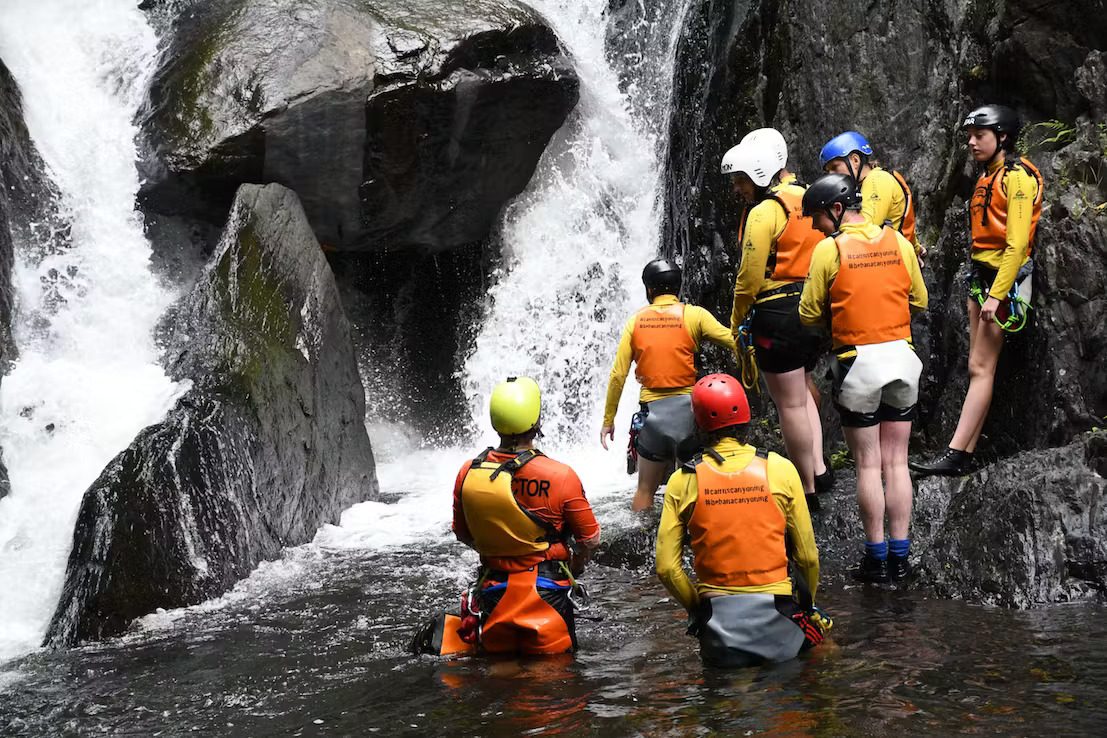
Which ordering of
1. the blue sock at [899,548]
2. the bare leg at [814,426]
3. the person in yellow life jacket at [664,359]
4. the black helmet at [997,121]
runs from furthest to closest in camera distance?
the person in yellow life jacket at [664,359], the bare leg at [814,426], the black helmet at [997,121], the blue sock at [899,548]

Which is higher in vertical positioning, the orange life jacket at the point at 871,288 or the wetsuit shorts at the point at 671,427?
the orange life jacket at the point at 871,288

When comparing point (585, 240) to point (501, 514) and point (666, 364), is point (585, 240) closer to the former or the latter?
point (666, 364)

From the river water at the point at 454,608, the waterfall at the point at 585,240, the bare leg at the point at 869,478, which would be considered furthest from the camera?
the waterfall at the point at 585,240

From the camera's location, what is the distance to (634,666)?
4984 millimetres

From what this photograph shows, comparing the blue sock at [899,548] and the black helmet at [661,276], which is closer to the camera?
the blue sock at [899,548]

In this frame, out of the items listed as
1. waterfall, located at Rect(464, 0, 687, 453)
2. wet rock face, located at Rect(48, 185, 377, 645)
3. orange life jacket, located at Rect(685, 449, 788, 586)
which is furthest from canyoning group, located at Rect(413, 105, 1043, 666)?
waterfall, located at Rect(464, 0, 687, 453)

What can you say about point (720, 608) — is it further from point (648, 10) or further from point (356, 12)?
point (648, 10)

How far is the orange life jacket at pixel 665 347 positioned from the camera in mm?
7023

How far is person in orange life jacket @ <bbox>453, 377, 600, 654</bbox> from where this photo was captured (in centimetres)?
501

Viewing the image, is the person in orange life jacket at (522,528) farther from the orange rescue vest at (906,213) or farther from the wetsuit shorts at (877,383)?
the orange rescue vest at (906,213)

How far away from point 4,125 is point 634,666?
348 inches

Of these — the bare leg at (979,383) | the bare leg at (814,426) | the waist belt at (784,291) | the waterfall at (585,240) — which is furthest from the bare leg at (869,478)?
the waterfall at (585,240)

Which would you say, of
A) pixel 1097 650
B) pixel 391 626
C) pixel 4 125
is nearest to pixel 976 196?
pixel 1097 650

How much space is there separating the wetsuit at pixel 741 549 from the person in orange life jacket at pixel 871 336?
1.51 meters
